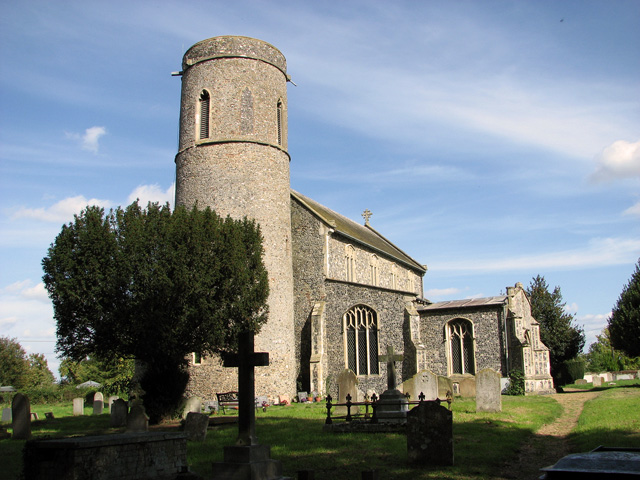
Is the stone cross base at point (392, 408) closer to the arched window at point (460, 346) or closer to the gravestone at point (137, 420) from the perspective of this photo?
the gravestone at point (137, 420)

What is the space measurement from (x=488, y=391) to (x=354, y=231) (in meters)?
18.7

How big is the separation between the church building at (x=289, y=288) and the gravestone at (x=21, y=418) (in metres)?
8.98

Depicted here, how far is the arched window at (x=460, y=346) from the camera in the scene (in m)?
27.1

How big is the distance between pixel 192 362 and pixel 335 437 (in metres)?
12.8

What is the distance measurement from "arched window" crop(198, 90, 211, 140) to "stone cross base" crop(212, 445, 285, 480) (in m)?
19.9

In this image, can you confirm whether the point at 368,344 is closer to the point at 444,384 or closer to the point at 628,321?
the point at 444,384

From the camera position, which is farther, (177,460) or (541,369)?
(541,369)

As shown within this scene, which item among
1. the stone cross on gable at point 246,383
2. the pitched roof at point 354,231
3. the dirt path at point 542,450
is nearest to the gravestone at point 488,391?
the dirt path at point 542,450

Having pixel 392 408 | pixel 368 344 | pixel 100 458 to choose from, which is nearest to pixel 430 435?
pixel 392 408

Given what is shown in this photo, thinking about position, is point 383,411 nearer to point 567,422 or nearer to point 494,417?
point 494,417

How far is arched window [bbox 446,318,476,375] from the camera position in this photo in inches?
1067

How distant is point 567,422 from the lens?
1593 cm

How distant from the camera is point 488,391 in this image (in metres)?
16.9

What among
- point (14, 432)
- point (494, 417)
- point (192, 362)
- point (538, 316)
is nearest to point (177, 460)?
point (14, 432)
